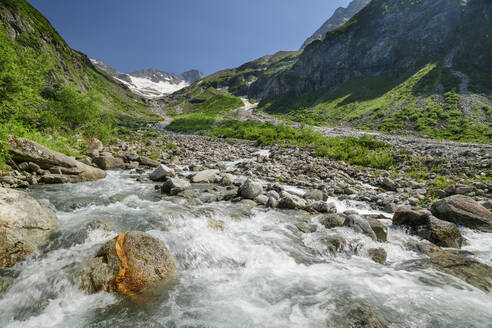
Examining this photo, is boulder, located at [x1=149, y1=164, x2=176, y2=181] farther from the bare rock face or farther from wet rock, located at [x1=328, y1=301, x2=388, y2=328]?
wet rock, located at [x1=328, y1=301, x2=388, y2=328]

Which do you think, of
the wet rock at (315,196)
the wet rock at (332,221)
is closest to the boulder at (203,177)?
the wet rock at (315,196)

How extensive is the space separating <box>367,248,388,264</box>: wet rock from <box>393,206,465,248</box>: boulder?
86.7 inches

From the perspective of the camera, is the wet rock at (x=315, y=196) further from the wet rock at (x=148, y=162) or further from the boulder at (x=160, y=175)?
the wet rock at (x=148, y=162)

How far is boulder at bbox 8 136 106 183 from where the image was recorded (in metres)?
10.0

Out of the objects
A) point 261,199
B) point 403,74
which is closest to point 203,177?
point 261,199

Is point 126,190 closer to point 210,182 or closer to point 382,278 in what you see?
point 210,182

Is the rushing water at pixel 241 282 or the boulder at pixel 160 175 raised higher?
the boulder at pixel 160 175

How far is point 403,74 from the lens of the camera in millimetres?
89250

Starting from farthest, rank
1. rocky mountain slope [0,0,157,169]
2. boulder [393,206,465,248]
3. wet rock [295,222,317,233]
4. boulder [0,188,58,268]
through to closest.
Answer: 1. rocky mountain slope [0,0,157,169]
2. wet rock [295,222,317,233]
3. boulder [393,206,465,248]
4. boulder [0,188,58,268]

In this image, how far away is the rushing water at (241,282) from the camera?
3.81 meters

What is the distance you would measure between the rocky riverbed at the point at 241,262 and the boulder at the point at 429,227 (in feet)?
0.12

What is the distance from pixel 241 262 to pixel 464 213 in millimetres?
8874

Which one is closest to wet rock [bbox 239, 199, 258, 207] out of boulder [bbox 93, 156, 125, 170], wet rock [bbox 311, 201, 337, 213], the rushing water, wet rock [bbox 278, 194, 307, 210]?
Result: wet rock [bbox 278, 194, 307, 210]

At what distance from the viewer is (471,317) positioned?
13.1ft
